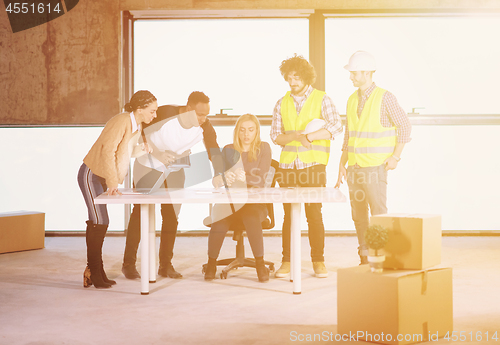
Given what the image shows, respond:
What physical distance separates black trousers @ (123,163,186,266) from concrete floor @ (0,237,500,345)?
195 millimetres

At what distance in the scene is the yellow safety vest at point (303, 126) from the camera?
151 inches

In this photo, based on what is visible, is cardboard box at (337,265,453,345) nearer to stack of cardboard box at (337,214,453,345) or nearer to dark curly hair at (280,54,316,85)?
stack of cardboard box at (337,214,453,345)

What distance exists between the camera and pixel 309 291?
3.39 meters

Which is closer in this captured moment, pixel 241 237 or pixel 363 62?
pixel 363 62

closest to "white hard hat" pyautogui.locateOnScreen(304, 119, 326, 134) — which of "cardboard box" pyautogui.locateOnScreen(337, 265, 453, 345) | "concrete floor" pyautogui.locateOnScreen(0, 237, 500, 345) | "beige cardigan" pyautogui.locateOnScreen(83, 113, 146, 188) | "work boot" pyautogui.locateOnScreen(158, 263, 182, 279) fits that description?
"concrete floor" pyautogui.locateOnScreen(0, 237, 500, 345)

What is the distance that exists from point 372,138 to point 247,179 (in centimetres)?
95

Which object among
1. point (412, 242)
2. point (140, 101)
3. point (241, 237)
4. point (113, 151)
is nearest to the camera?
point (412, 242)

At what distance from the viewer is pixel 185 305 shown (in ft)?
10.1

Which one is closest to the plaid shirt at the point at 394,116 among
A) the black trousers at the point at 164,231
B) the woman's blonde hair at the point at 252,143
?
the woman's blonde hair at the point at 252,143

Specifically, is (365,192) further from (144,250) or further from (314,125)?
(144,250)

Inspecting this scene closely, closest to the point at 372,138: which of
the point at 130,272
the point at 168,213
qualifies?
the point at 168,213

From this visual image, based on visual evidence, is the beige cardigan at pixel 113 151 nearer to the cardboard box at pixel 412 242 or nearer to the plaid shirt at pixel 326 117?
the plaid shirt at pixel 326 117

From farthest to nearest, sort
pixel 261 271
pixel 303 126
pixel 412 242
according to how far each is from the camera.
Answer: pixel 303 126 < pixel 261 271 < pixel 412 242

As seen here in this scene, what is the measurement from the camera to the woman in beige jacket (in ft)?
10.9
